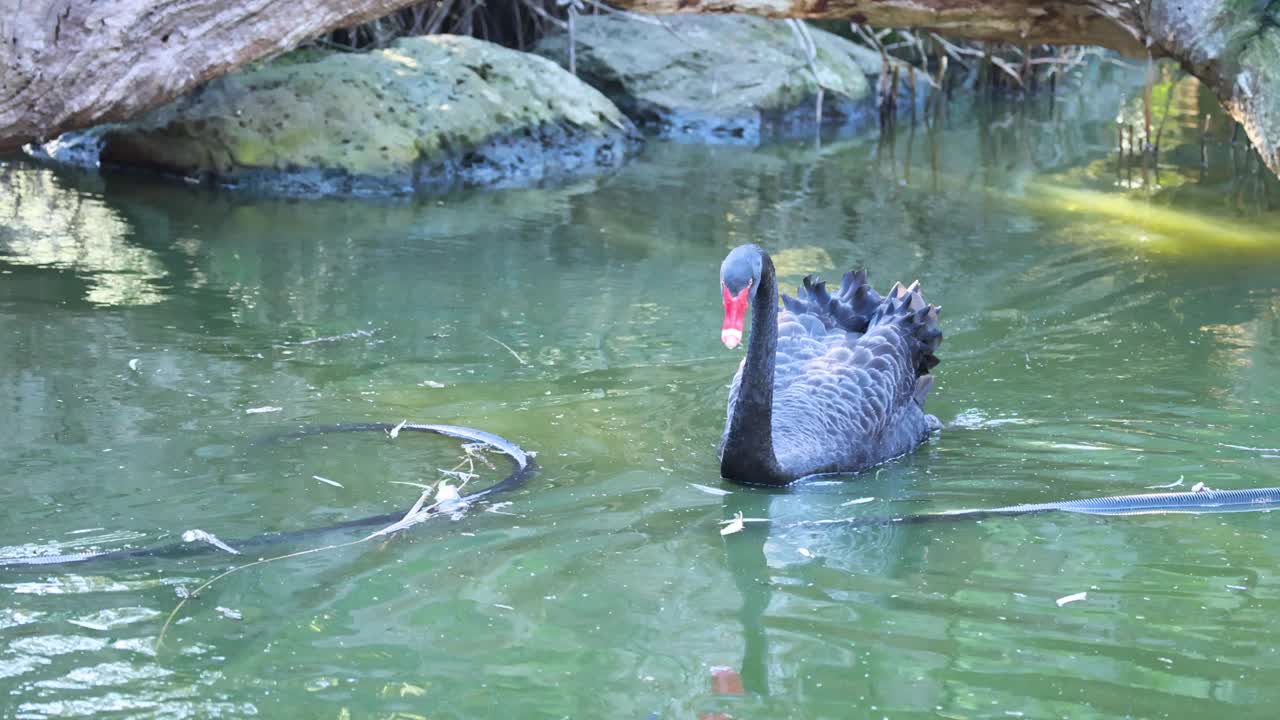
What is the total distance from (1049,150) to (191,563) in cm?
1012

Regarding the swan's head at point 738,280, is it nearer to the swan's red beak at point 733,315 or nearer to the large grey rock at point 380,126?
the swan's red beak at point 733,315

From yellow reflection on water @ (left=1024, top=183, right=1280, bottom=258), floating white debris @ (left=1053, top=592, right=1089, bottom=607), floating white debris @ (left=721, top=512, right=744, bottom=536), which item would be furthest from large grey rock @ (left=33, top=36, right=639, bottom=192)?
floating white debris @ (left=1053, top=592, right=1089, bottom=607)

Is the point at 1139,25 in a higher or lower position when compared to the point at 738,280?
higher

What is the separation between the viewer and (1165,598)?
355 centimetres

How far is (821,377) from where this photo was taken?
16.6 ft

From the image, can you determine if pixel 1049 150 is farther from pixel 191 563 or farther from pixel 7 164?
pixel 191 563

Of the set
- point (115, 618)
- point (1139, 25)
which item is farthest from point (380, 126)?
point (115, 618)

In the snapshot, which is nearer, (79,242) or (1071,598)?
(1071,598)

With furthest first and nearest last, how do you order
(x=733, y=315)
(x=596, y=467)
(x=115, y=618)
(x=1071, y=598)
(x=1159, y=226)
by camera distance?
1. (x=1159, y=226)
2. (x=596, y=467)
3. (x=733, y=315)
4. (x=1071, y=598)
5. (x=115, y=618)

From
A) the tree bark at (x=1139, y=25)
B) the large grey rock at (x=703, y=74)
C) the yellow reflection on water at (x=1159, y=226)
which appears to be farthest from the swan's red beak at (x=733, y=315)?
the large grey rock at (x=703, y=74)

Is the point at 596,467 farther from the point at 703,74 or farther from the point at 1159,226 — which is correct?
the point at 703,74

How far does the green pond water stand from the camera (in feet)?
10.2

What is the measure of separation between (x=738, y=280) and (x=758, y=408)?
1.62 ft

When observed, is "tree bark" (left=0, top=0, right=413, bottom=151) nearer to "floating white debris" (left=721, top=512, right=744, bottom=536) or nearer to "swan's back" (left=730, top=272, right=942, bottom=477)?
"swan's back" (left=730, top=272, right=942, bottom=477)
